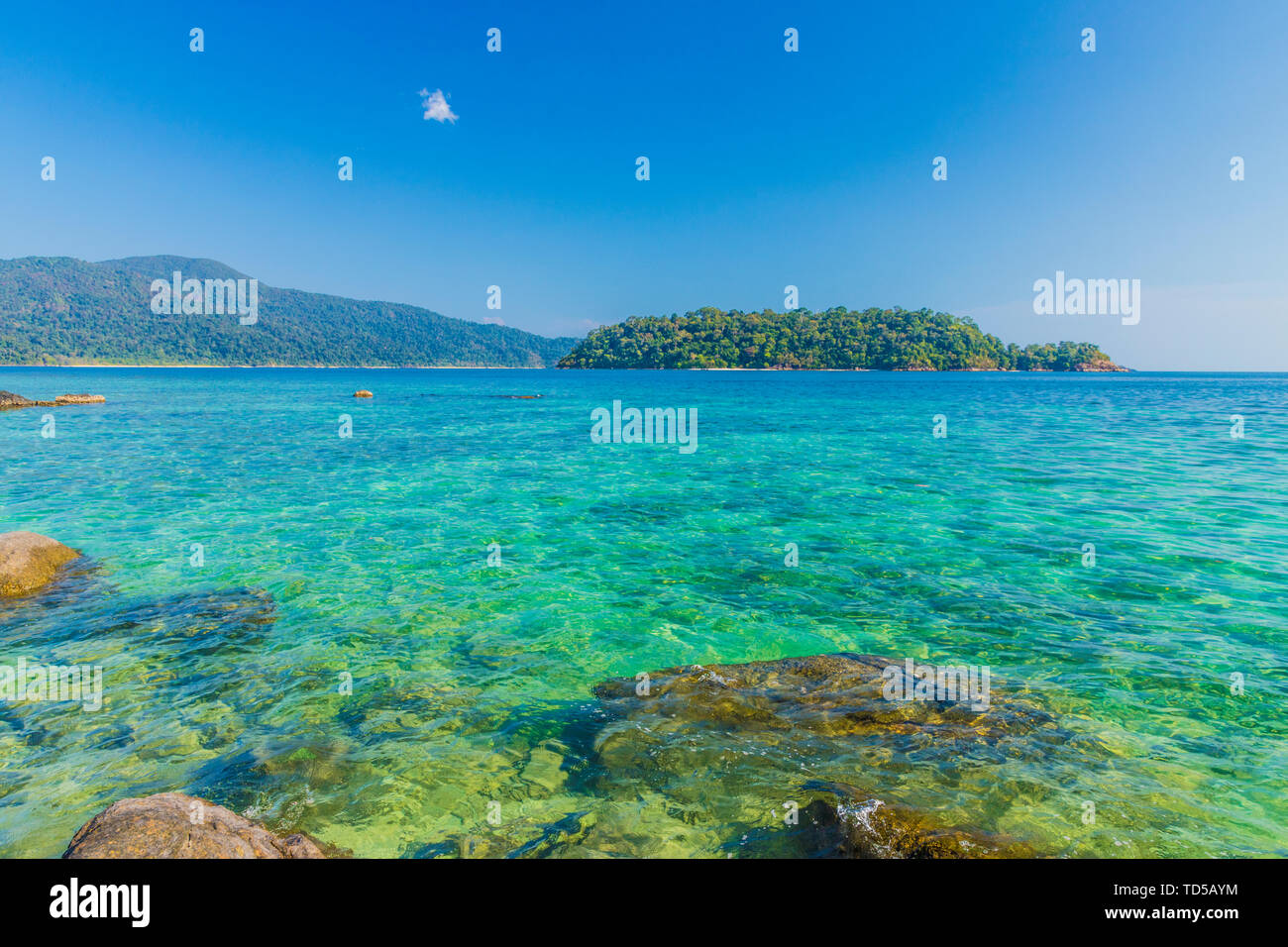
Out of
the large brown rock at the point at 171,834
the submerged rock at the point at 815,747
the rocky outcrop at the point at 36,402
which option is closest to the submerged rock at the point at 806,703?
the submerged rock at the point at 815,747

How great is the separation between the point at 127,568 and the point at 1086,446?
1723 inches

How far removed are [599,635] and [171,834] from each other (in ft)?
23.1

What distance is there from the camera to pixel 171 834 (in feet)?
14.2

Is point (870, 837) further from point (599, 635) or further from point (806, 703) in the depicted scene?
point (599, 635)

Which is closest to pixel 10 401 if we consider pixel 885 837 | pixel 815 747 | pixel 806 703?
pixel 806 703

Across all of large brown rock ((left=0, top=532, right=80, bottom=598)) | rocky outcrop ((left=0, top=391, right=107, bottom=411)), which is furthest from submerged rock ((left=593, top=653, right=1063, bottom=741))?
rocky outcrop ((left=0, top=391, right=107, bottom=411))

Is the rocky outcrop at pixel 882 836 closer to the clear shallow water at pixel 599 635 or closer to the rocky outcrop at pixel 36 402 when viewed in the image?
the clear shallow water at pixel 599 635

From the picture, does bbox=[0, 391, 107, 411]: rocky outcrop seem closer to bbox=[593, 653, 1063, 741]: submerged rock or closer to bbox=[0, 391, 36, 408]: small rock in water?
bbox=[0, 391, 36, 408]: small rock in water

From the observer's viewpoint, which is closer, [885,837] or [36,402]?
[885,837]

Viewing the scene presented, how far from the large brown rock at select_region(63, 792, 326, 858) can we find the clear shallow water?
107cm

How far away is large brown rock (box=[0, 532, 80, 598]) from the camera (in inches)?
463
